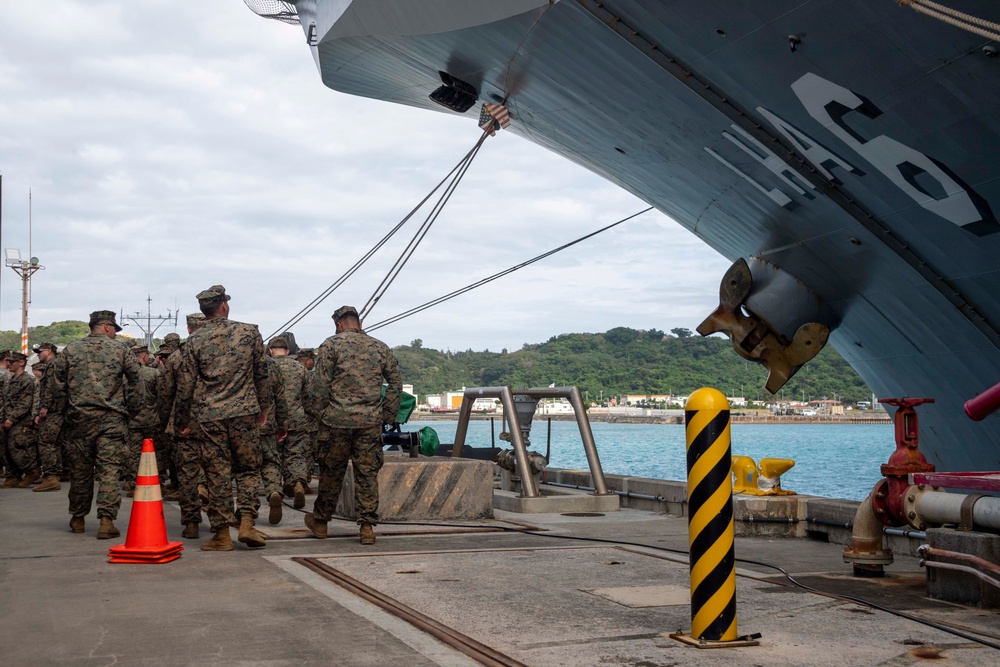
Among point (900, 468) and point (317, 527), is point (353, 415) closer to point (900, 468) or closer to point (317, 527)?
point (317, 527)

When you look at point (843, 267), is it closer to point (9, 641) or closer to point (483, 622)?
point (483, 622)

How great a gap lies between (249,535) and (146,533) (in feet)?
2.66

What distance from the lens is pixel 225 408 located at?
7258 mm

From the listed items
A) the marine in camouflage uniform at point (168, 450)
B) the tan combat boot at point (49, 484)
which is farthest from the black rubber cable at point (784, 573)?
the tan combat boot at point (49, 484)

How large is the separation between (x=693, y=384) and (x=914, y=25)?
52372 mm

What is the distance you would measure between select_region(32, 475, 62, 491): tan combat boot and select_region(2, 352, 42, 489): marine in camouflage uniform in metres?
0.67

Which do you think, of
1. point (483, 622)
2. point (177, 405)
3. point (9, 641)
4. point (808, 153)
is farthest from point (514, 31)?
point (9, 641)

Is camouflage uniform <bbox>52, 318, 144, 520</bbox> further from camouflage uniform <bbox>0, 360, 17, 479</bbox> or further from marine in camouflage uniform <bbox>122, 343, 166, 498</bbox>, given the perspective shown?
camouflage uniform <bbox>0, 360, 17, 479</bbox>

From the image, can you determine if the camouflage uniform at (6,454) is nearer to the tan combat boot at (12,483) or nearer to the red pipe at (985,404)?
the tan combat boot at (12,483)

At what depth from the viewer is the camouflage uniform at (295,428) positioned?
1105 centimetres

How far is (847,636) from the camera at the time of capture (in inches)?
176

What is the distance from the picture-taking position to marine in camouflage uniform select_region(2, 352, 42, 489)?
14.0 meters

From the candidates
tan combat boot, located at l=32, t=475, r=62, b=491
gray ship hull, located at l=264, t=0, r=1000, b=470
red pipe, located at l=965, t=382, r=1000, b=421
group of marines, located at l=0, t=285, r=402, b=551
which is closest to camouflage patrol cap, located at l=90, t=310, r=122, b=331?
group of marines, located at l=0, t=285, r=402, b=551

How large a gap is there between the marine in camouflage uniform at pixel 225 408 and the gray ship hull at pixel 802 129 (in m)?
3.87
